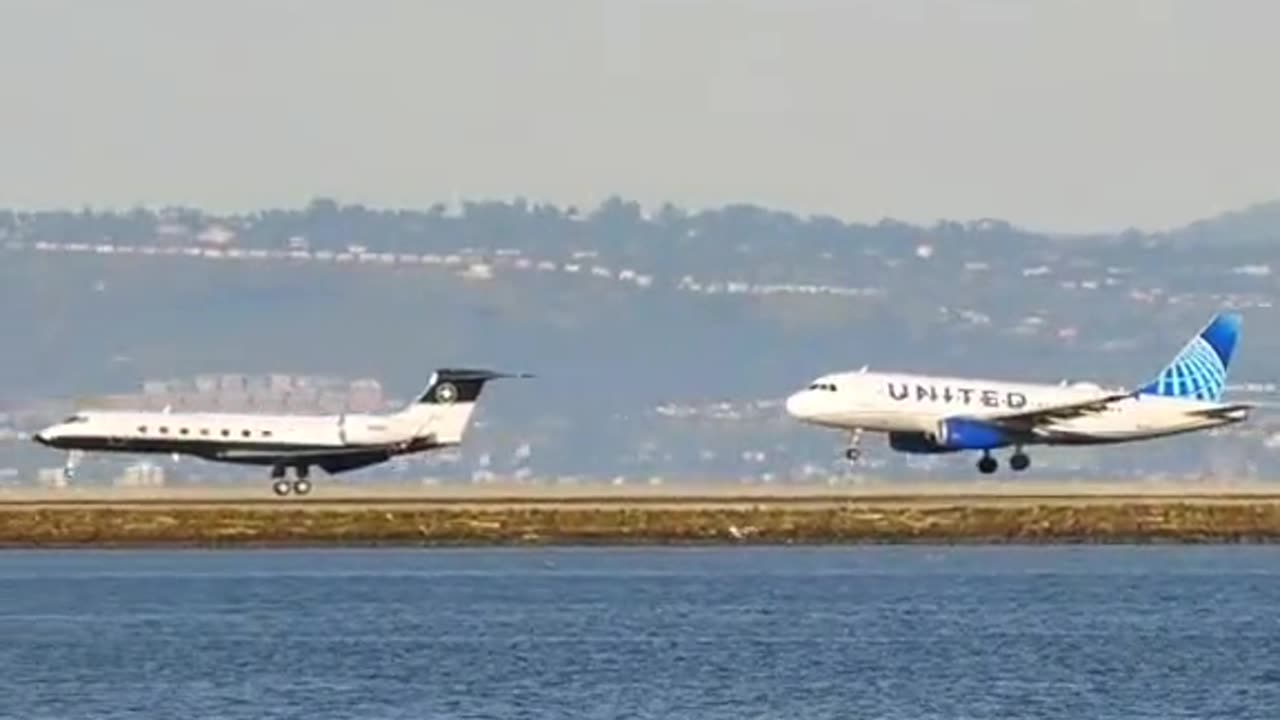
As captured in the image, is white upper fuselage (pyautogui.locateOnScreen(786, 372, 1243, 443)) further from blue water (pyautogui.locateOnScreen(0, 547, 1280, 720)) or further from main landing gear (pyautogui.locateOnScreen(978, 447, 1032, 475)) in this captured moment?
blue water (pyautogui.locateOnScreen(0, 547, 1280, 720))

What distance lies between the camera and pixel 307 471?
13088cm

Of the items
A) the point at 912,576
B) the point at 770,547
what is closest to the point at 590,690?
the point at 912,576

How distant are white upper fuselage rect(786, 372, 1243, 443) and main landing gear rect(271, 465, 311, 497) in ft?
50.6

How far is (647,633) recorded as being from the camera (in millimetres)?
74812

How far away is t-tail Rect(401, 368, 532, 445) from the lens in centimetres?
13262

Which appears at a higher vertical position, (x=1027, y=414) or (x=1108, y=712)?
(x=1027, y=414)

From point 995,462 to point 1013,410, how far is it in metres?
3.91

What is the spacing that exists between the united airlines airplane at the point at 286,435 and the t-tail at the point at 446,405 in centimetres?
3

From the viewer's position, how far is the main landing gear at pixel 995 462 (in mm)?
130000

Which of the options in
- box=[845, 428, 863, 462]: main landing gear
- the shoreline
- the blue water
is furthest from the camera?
box=[845, 428, 863, 462]: main landing gear

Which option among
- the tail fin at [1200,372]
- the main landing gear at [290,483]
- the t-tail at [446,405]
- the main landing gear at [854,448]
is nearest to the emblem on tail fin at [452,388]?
the t-tail at [446,405]

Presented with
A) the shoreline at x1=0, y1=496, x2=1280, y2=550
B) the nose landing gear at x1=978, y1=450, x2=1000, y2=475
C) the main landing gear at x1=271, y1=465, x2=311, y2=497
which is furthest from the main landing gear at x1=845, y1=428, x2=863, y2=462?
the main landing gear at x1=271, y1=465, x2=311, y2=497

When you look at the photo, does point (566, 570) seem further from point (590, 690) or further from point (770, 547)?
point (590, 690)

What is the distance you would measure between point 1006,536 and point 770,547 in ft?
19.5
